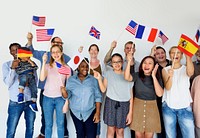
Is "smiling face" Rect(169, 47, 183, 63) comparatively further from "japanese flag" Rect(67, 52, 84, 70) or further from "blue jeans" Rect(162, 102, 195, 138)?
"japanese flag" Rect(67, 52, 84, 70)

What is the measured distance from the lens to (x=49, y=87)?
2543 mm

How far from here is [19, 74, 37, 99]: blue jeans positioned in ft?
8.05

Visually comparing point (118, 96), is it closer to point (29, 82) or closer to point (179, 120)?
point (179, 120)

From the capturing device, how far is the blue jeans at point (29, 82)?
8.05 ft

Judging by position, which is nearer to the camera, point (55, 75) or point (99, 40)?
point (55, 75)

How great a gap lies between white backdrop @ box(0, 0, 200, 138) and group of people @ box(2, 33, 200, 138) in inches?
25.5

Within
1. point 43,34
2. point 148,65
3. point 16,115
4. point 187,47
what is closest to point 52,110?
point 16,115

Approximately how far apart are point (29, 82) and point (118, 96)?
3.12ft

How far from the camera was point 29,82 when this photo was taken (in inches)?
98.6

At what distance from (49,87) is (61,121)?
40cm

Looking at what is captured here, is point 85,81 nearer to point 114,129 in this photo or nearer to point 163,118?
point 114,129

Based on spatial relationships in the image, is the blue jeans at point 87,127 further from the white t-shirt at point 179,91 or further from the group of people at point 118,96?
the white t-shirt at point 179,91

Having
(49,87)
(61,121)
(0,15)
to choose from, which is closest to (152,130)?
(61,121)

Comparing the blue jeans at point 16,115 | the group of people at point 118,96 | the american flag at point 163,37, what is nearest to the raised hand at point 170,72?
the group of people at point 118,96
